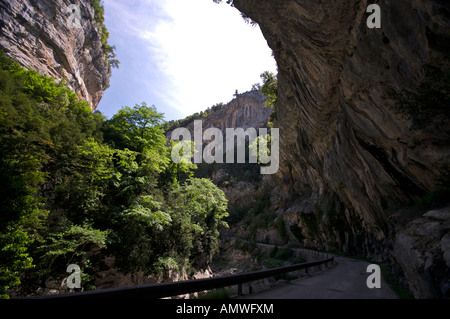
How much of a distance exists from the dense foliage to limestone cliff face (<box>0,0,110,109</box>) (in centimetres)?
672

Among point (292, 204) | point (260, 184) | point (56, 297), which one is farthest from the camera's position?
point (260, 184)

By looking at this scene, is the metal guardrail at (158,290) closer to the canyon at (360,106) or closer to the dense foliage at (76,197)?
the canyon at (360,106)

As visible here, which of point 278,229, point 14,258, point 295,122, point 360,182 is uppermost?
point 295,122

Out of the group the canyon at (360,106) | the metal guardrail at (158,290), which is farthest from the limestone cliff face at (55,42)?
the metal guardrail at (158,290)

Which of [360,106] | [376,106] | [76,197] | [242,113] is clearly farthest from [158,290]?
[242,113]

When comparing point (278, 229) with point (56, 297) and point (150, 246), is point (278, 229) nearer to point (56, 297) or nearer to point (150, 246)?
point (150, 246)

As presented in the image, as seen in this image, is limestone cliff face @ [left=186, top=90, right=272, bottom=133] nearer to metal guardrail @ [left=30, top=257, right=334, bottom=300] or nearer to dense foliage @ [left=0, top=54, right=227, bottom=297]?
dense foliage @ [left=0, top=54, right=227, bottom=297]

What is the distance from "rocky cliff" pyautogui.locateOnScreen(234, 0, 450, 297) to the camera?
5660 mm

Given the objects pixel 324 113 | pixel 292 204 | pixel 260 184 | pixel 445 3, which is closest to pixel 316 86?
pixel 324 113

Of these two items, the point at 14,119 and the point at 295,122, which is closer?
the point at 14,119

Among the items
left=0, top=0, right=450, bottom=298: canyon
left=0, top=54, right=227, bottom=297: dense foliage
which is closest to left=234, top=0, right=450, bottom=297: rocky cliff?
left=0, top=0, right=450, bottom=298: canyon

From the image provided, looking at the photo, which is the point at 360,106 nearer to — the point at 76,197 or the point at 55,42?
the point at 76,197

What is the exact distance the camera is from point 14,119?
34.4ft

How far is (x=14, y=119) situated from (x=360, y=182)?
21.5m
